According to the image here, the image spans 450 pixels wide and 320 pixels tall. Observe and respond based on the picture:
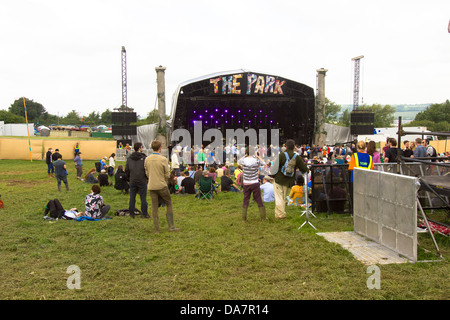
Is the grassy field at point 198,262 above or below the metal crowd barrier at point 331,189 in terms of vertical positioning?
below

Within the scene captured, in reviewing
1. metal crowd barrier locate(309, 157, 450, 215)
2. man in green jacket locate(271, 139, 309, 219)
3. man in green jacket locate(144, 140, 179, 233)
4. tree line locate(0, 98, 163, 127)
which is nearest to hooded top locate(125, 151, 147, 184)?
man in green jacket locate(144, 140, 179, 233)

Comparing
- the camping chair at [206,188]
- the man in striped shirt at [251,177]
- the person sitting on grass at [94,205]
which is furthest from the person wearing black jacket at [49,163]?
the man in striped shirt at [251,177]

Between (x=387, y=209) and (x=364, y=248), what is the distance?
0.69 metres

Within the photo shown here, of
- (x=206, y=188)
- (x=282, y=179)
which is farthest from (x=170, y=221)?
(x=206, y=188)

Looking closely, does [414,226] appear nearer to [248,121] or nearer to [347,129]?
[248,121]

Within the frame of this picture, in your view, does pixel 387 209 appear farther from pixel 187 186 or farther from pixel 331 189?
pixel 187 186

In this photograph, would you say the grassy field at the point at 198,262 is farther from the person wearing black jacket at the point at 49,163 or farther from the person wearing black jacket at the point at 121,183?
the person wearing black jacket at the point at 49,163

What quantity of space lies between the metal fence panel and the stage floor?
3.4 inches

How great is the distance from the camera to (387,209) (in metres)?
5.36

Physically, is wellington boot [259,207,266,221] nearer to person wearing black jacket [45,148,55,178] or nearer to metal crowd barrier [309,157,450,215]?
metal crowd barrier [309,157,450,215]

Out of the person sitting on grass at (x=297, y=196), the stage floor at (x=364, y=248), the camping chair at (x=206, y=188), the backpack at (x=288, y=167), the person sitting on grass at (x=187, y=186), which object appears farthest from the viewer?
the person sitting on grass at (x=187, y=186)

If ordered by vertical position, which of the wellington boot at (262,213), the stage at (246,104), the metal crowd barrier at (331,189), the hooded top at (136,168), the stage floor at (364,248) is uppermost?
the stage at (246,104)

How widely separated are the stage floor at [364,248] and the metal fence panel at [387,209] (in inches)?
3.4

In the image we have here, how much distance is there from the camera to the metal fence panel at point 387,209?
187 inches
